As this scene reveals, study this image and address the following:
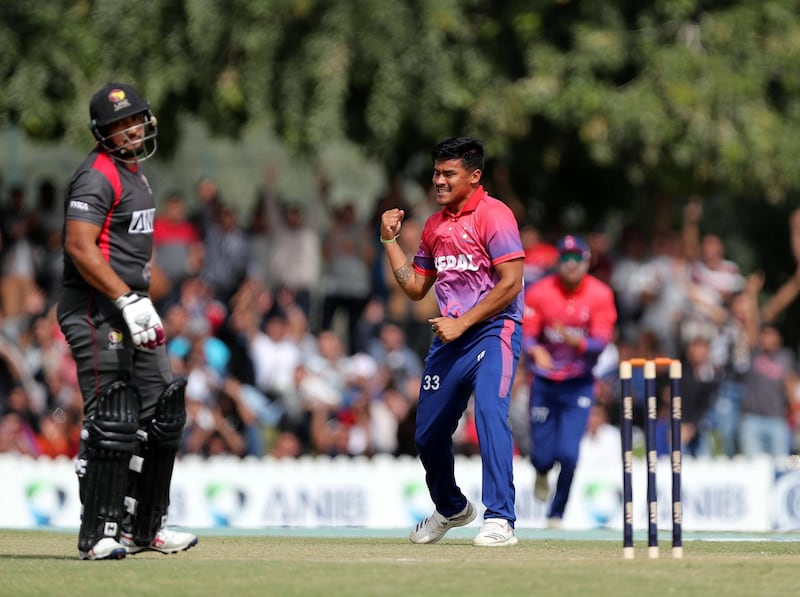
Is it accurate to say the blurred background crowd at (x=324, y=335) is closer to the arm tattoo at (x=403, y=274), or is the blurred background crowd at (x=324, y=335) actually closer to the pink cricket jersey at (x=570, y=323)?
the pink cricket jersey at (x=570, y=323)

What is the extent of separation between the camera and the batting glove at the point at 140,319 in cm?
828

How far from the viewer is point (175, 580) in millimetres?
7477

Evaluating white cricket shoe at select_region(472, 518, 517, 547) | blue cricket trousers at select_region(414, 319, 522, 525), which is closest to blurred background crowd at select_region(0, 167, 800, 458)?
blue cricket trousers at select_region(414, 319, 522, 525)

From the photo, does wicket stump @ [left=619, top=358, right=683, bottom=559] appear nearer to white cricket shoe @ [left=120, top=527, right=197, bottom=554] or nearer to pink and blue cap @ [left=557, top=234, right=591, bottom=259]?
white cricket shoe @ [left=120, top=527, right=197, bottom=554]

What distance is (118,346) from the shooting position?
8.53 m

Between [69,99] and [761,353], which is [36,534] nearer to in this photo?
[69,99]

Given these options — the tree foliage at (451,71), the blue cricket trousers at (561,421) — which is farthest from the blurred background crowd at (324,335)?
the blue cricket trousers at (561,421)

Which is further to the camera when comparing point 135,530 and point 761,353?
point 761,353

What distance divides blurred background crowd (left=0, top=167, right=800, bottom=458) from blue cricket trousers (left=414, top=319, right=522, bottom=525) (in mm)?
7596

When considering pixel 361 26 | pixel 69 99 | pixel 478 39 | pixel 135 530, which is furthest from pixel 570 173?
pixel 135 530

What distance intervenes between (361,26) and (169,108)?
2.78 m

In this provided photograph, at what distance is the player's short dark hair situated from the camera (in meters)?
9.65

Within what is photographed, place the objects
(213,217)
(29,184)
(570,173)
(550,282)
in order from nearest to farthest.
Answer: (550,282)
(213,217)
(570,173)
(29,184)

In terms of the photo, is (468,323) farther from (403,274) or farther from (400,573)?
(400,573)
